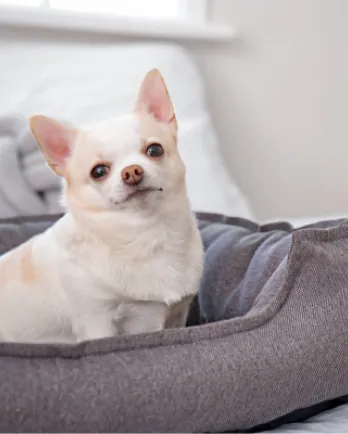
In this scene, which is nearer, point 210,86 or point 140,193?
point 140,193

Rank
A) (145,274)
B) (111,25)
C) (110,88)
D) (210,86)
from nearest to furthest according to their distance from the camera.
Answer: (145,274) → (110,88) → (111,25) → (210,86)

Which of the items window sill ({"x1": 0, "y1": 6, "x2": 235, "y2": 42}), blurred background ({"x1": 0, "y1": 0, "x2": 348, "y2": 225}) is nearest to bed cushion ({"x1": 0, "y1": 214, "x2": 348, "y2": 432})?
blurred background ({"x1": 0, "y1": 0, "x2": 348, "y2": 225})

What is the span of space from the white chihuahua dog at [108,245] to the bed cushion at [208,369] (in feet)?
0.52

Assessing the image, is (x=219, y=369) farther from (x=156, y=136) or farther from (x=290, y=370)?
(x=156, y=136)

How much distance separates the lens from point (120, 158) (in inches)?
31.9

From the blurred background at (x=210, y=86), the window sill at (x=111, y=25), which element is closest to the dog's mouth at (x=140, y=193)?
the blurred background at (x=210, y=86)

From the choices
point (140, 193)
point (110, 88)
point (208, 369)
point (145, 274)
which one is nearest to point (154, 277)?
point (145, 274)

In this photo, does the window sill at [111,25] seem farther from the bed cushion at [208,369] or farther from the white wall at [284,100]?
the bed cushion at [208,369]

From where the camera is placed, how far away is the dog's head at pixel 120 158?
793 millimetres

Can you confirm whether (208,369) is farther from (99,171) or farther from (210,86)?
(210,86)

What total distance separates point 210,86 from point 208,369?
142 cm

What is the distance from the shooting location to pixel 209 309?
1068 millimetres

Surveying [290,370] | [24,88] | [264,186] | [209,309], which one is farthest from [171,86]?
[290,370]

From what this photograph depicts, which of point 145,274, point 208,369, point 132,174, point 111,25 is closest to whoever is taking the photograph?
point 208,369
